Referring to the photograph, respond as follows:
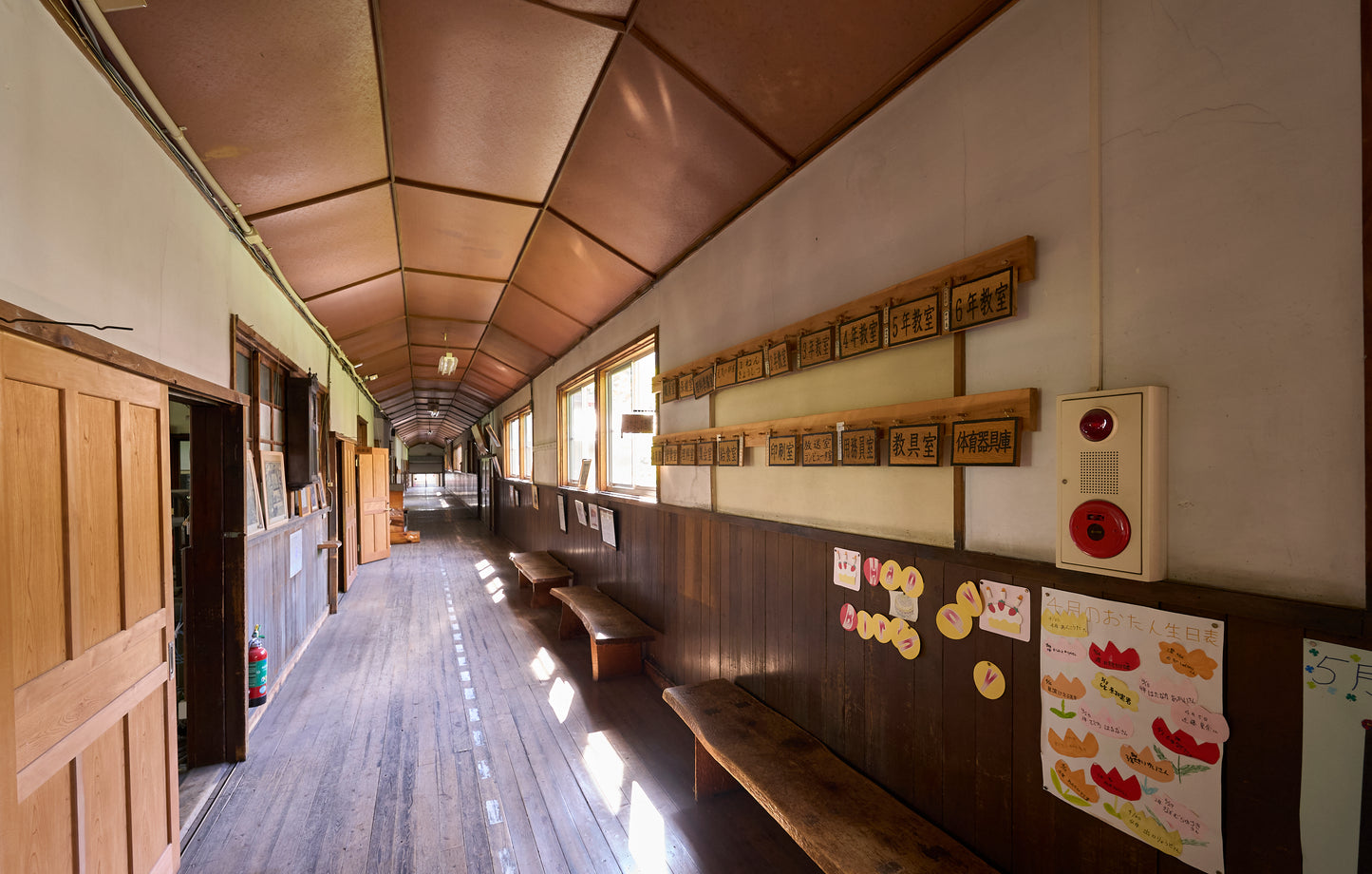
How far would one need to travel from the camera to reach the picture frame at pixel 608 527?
4.70m

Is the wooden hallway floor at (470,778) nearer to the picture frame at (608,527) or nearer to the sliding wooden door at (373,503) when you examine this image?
the picture frame at (608,527)

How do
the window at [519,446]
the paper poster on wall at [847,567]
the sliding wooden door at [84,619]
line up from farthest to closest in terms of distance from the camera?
the window at [519,446] → the paper poster on wall at [847,567] → the sliding wooden door at [84,619]

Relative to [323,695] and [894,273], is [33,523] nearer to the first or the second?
[894,273]

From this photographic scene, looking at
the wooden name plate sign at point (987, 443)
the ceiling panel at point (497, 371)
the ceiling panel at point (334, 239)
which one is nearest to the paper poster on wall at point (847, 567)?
the wooden name plate sign at point (987, 443)

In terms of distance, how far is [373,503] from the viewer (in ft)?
Result: 28.6

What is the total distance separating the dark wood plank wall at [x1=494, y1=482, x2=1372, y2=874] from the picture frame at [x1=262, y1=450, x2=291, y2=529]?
8.90ft

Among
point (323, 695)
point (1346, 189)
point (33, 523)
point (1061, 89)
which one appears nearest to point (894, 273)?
point (1061, 89)

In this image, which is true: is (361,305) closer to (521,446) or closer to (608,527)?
(608,527)

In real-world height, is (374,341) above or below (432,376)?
above

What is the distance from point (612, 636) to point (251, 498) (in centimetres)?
235

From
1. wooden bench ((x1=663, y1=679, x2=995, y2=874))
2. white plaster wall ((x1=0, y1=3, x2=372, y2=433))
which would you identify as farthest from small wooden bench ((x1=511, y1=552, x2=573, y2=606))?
white plaster wall ((x1=0, y1=3, x2=372, y2=433))

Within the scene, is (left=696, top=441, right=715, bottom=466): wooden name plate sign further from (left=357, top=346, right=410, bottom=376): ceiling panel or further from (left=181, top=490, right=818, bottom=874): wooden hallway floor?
(left=357, top=346, right=410, bottom=376): ceiling panel

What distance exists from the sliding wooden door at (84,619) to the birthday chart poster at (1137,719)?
2473 millimetres

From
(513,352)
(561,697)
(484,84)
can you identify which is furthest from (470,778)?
(513,352)
